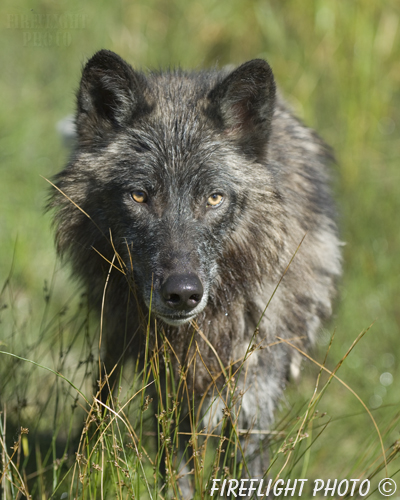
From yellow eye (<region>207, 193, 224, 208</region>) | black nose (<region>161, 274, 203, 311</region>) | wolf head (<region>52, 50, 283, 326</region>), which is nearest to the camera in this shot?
black nose (<region>161, 274, 203, 311</region>)

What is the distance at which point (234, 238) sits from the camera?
3350 millimetres

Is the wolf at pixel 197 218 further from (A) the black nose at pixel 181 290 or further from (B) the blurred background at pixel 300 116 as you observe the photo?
(B) the blurred background at pixel 300 116

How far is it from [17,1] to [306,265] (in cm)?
711

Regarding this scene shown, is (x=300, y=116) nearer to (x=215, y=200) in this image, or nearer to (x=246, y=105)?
(x=246, y=105)

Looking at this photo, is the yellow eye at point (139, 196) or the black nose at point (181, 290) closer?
the black nose at point (181, 290)

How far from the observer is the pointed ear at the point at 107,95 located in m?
3.18

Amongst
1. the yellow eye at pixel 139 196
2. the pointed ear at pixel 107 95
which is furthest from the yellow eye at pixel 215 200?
the pointed ear at pixel 107 95

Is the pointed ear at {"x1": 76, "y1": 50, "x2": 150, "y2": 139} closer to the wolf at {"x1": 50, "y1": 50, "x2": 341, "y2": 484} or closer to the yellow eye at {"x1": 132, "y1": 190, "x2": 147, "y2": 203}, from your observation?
the wolf at {"x1": 50, "y1": 50, "x2": 341, "y2": 484}

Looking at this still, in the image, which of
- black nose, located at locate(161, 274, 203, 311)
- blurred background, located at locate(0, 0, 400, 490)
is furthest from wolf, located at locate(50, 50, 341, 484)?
blurred background, located at locate(0, 0, 400, 490)

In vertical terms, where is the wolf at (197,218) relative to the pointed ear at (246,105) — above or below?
below

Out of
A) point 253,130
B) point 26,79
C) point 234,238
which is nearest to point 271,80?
point 253,130

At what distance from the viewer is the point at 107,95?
334 centimetres

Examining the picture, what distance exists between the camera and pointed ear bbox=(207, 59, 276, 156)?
319cm

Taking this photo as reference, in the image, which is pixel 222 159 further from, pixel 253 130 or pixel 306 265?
pixel 306 265
